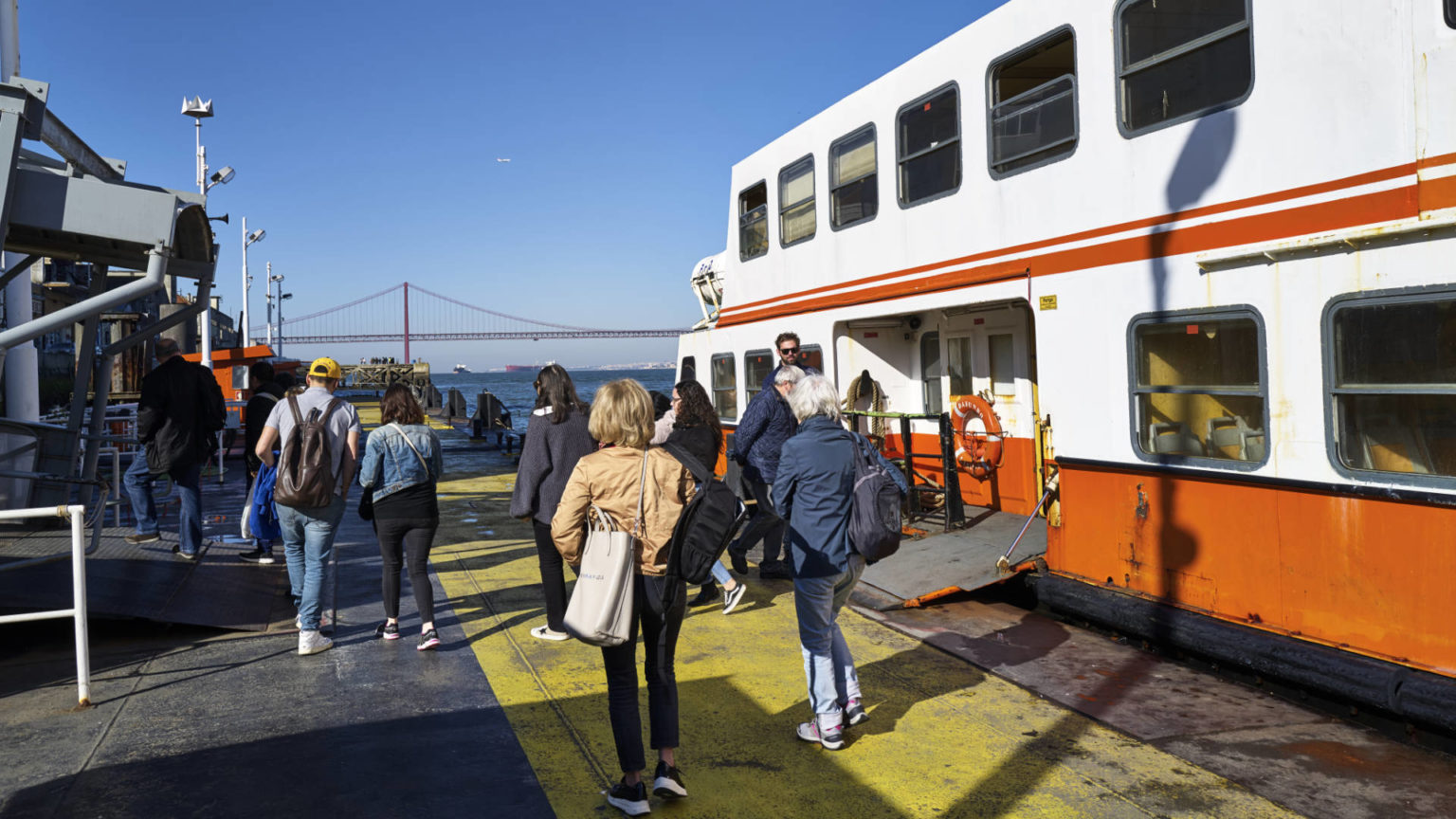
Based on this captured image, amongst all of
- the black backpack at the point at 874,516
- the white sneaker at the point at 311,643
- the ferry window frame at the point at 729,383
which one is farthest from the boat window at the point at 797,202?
the white sneaker at the point at 311,643

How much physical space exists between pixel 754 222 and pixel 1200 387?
21.8 feet

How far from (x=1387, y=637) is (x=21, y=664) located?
7.50 meters

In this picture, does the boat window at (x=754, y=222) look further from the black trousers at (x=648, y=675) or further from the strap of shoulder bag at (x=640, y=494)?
the black trousers at (x=648, y=675)

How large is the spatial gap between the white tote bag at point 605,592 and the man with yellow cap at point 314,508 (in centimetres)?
284

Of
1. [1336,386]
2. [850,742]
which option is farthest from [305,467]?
[1336,386]

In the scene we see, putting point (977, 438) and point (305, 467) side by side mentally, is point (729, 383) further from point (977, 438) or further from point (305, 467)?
point (305, 467)

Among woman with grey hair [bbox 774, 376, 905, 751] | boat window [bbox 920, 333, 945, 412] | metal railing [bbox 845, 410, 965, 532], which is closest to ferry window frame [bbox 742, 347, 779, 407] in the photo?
boat window [bbox 920, 333, 945, 412]

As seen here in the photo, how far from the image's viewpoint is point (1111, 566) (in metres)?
6.29

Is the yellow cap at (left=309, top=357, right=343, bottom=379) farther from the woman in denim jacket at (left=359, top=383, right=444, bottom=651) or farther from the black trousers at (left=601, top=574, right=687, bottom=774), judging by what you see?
the black trousers at (left=601, top=574, right=687, bottom=774)

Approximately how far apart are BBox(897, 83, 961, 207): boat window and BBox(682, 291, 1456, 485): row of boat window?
2495 mm

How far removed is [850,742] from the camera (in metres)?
4.62

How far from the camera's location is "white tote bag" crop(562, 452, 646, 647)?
357 centimetres

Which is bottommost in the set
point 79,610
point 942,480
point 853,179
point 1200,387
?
point 79,610

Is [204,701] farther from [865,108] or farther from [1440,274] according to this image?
[865,108]
